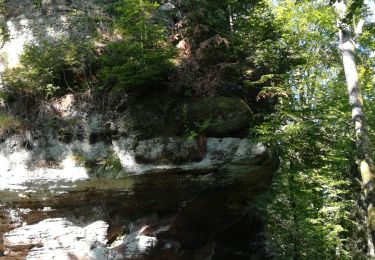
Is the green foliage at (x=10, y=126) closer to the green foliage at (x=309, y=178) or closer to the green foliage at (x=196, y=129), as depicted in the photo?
the green foliage at (x=196, y=129)

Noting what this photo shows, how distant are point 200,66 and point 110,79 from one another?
6.17 ft

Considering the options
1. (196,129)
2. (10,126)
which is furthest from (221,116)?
(10,126)

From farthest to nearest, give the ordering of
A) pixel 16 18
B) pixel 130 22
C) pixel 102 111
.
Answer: pixel 16 18 < pixel 102 111 < pixel 130 22

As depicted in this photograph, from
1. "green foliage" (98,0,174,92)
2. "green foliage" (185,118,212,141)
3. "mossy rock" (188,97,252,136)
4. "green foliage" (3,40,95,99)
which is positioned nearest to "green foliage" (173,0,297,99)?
"mossy rock" (188,97,252,136)

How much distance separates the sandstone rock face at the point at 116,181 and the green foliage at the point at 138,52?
707 mm

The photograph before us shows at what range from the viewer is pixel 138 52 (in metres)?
6.93

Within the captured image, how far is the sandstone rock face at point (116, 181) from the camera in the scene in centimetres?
720

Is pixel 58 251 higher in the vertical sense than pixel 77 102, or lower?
lower

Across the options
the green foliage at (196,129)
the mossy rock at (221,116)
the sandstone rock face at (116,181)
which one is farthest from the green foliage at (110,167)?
the mossy rock at (221,116)

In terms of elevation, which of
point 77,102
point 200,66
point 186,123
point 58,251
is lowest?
point 58,251

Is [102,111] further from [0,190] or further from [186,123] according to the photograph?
[0,190]

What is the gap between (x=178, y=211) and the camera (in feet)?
25.4

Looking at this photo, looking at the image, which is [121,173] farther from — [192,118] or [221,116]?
[221,116]

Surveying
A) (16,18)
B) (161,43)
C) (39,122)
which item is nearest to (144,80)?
(161,43)
